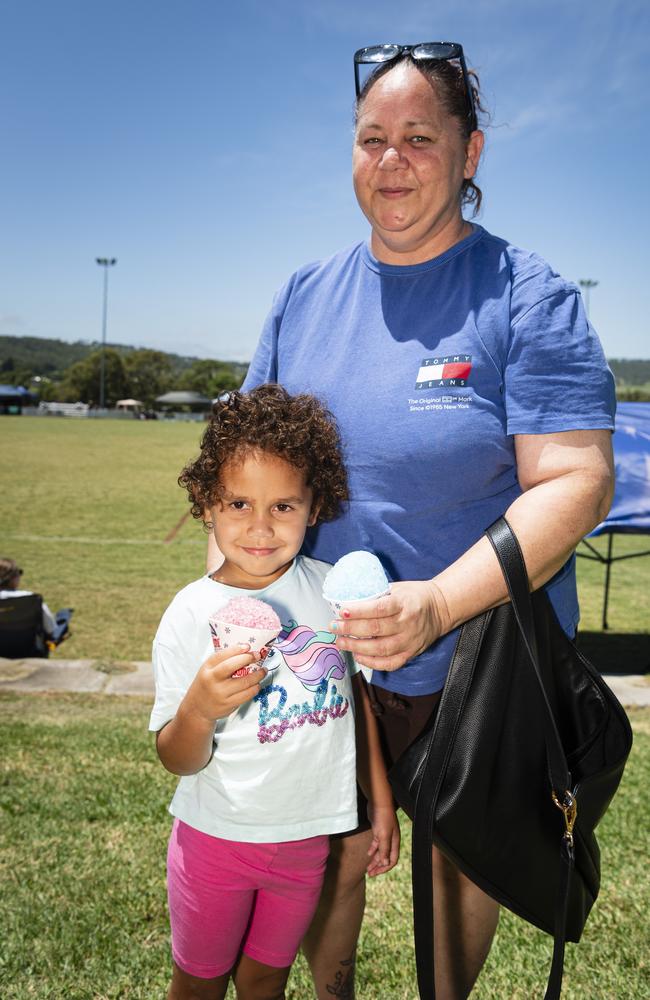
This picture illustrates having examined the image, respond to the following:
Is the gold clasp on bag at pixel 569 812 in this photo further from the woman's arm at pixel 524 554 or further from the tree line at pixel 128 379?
the tree line at pixel 128 379

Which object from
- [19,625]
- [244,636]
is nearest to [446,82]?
[244,636]

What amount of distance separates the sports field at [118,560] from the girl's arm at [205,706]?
15.0ft

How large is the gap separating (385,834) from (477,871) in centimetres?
44

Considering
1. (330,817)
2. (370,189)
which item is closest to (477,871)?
(330,817)

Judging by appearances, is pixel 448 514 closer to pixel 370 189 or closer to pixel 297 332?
pixel 297 332

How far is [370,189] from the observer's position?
1890 mm

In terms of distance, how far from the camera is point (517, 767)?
1660 millimetres

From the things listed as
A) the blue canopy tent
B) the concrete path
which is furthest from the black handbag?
the blue canopy tent

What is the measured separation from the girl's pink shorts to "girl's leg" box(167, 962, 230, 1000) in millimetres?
22

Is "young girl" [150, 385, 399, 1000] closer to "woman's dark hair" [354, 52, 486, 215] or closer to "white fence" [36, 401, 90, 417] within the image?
"woman's dark hair" [354, 52, 486, 215]

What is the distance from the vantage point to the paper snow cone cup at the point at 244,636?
156 cm

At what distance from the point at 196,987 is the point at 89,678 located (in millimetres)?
4411

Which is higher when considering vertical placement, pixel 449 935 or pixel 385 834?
pixel 385 834

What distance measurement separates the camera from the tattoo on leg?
2.18 m
